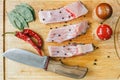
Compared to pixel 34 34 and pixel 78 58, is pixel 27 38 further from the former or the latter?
pixel 78 58

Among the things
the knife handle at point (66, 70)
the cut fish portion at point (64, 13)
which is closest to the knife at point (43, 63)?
the knife handle at point (66, 70)

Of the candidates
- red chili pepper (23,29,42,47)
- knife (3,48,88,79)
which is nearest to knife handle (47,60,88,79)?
knife (3,48,88,79)

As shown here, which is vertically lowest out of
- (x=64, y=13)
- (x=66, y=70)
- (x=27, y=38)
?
(x=66, y=70)

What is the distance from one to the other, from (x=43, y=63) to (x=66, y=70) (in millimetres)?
111

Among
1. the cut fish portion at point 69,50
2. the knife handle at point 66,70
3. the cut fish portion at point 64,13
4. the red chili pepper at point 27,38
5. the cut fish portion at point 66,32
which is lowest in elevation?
the knife handle at point 66,70

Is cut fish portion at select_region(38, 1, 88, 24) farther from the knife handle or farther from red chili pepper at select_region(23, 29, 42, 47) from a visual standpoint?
the knife handle

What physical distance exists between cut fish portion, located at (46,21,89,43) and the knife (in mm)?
100

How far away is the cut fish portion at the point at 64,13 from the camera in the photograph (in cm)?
158

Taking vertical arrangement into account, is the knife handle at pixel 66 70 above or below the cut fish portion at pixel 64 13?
below

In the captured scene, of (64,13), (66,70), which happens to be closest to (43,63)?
(66,70)

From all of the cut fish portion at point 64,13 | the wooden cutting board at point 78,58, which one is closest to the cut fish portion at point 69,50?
the wooden cutting board at point 78,58

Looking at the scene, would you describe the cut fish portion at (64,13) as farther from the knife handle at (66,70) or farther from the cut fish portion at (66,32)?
the knife handle at (66,70)

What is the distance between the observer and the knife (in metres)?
1.54

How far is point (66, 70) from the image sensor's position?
1.54m
